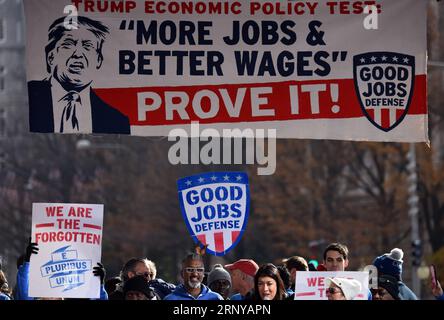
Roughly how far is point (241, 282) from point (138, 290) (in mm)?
1180

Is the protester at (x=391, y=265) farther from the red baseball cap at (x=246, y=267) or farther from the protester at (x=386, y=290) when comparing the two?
the red baseball cap at (x=246, y=267)

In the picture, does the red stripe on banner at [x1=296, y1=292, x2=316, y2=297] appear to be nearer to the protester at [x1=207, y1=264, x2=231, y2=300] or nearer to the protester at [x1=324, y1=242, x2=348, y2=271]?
the protester at [x1=324, y1=242, x2=348, y2=271]

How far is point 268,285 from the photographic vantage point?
362 inches

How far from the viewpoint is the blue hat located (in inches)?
412

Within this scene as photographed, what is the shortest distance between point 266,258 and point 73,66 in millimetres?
40532

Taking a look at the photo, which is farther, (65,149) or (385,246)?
(65,149)

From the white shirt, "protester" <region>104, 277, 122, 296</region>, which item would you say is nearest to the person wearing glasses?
the white shirt

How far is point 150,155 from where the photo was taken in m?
53.1

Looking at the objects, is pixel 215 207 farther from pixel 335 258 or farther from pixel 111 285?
pixel 111 285
